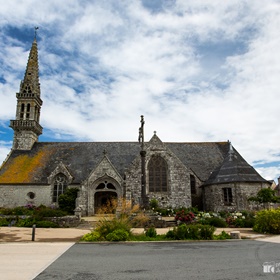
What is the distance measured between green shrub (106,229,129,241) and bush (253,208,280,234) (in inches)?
308

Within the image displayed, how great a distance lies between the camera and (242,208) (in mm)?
23047

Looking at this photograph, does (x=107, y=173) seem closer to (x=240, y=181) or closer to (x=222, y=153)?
(x=240, y=181)

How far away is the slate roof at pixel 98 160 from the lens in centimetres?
2547

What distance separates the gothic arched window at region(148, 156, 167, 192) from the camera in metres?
25.6

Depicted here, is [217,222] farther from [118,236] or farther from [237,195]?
[118,236]

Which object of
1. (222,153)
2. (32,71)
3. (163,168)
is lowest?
(163,168)

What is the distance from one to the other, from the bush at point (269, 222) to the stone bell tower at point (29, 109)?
85.4 feet

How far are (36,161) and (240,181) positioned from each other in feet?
69.3

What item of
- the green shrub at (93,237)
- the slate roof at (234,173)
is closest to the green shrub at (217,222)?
the slate roof at (234,173)

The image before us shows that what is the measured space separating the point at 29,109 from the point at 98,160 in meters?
12.1

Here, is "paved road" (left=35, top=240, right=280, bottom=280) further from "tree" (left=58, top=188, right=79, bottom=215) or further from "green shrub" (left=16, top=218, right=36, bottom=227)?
"tree" (left=58, top=188, right=79, bottom=215)

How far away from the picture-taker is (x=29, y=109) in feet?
110

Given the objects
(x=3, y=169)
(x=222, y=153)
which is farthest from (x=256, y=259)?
(x=3, y=169)

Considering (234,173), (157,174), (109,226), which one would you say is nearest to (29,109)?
(157,174)
